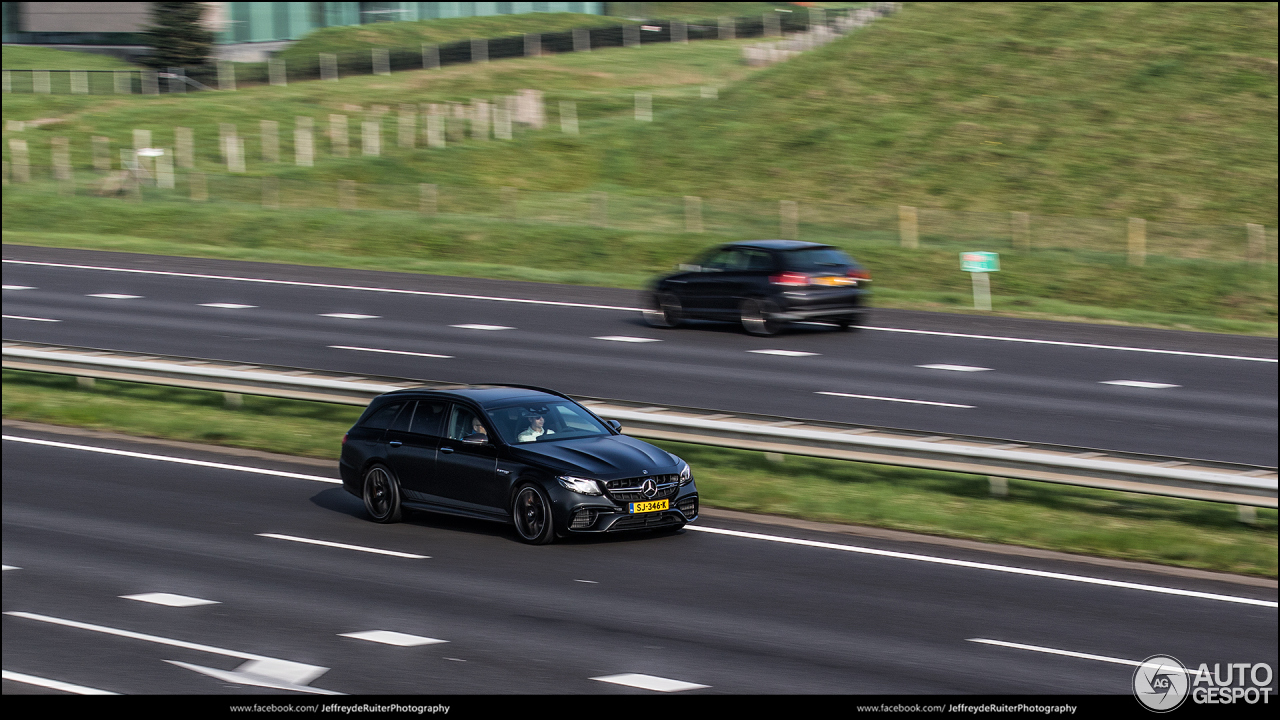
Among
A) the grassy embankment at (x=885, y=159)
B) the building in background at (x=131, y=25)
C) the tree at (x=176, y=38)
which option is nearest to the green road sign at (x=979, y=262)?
the grassy embankment at (x=885, y=159)

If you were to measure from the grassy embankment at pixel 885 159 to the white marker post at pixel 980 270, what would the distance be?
1.30 feet

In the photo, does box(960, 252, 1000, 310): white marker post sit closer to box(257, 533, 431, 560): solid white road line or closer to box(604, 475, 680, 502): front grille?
box(604, 475, 680, 502): front grille

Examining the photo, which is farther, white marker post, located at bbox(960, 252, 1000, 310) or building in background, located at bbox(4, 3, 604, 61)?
building in background, located at bbox(4, 3, 604, 61)

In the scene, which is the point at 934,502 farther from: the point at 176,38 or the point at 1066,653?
the point at 176,38

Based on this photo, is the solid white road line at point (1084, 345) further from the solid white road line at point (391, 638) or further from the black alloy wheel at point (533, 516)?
the solid white road line at point (391, 638)

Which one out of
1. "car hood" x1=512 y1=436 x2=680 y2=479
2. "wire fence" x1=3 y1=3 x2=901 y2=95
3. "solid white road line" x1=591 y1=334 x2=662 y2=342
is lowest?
"solid white road line" x1=591 y1=334 x2=662 y2=342

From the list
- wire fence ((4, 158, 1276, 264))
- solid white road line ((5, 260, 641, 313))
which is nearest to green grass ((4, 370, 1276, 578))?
solid white road line ((5, 260, 641, 313))

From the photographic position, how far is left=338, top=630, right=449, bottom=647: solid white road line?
10.6 meters

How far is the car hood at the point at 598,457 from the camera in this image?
14.0m

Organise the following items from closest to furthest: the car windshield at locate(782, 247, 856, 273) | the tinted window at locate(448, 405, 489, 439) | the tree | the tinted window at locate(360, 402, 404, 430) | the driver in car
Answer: the driver in car, the tinted window at locate(448, 405, 489, 439), the tinted window at locate(360, 402, 404, 430), the car windshield at locate(782, 247, 856, 273), the tree

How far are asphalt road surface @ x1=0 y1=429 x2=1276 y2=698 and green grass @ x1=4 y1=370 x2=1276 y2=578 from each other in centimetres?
73

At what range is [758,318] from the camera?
89.9ft

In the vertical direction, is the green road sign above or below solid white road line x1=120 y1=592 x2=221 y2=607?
below

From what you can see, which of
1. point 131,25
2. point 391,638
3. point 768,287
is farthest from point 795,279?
point 131,25
